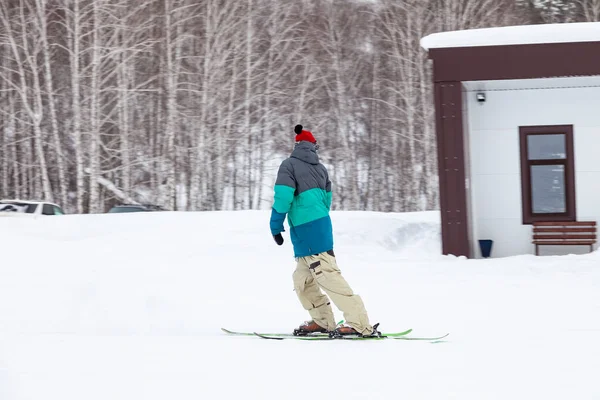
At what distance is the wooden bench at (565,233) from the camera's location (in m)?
12.8

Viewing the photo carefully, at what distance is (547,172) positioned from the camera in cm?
1318

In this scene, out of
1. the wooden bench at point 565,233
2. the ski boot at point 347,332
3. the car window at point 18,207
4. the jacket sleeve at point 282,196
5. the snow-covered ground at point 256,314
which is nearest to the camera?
the snow-covered ground at point 256,314

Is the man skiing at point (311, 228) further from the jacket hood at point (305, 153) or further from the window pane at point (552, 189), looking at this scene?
the window pane at point (552, 189)

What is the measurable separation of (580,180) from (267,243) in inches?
203

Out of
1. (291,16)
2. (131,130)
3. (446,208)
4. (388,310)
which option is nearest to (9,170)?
(131,130)

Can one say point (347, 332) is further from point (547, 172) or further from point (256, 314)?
point (547, 172)

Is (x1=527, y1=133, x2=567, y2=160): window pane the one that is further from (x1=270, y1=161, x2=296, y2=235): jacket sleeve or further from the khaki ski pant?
(x1=270, y1=161, x2=296, y2=235): jacket sleeve

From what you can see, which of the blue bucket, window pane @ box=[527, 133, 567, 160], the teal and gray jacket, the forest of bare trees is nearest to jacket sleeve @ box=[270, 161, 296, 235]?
the teal and gray jacket

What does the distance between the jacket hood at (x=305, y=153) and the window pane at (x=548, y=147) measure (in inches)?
315

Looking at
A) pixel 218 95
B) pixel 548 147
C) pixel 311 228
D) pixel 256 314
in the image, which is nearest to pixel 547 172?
pixel 548 147

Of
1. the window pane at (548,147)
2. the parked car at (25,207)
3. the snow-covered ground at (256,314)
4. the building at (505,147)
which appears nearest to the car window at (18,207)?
the parked car at (25,207)

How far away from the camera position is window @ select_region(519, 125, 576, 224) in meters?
13.1

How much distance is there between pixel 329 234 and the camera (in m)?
6.06

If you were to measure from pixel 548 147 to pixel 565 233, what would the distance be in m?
1.45
